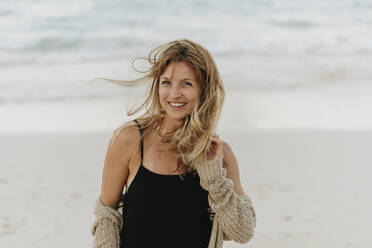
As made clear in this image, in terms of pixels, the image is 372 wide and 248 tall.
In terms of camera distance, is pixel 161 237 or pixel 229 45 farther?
pixel 229 45

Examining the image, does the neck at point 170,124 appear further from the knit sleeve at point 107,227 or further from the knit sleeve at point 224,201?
the knit sleeve at point 107,227

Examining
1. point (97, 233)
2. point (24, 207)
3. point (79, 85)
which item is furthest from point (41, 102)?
point (97, 233)

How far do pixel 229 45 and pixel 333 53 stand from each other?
3059 millimetres

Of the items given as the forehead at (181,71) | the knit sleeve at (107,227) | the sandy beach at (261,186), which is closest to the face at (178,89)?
the forehead at (181,71)

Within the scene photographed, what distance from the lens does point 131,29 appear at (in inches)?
653

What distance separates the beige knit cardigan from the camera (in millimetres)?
2521

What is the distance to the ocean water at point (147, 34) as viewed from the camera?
1181 cm

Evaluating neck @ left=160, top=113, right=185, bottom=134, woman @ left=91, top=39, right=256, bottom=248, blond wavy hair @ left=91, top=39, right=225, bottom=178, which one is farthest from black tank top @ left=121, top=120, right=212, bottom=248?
neck @ left=160, top=113, right=185, bottom=134

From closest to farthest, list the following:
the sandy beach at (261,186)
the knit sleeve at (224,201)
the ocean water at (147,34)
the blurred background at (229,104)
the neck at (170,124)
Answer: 1. the knit sleeve at (224,201)
2. the neck at (170,124)
3. the sandy beach at (261,186)
4. the blurred background at (229,104)
5. the ocean water at (147,34)

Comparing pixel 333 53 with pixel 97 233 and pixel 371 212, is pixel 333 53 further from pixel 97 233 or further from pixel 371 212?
pixel 97 233

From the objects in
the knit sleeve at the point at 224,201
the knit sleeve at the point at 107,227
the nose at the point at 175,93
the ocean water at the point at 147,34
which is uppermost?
the nose at the point at 175,93

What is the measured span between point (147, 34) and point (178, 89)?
1401 centimetres

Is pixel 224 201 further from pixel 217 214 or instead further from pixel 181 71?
pixel 181 71

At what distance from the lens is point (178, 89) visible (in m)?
2.54
